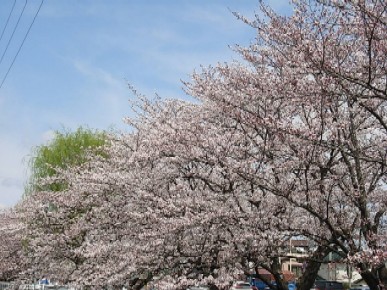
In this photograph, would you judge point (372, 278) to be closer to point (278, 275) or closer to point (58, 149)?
point (278, 275)

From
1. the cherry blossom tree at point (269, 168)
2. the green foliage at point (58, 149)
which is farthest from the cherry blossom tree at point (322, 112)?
the green foliage at point (58, 149)

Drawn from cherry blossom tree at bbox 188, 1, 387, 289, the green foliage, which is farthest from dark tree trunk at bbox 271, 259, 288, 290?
the green foliage

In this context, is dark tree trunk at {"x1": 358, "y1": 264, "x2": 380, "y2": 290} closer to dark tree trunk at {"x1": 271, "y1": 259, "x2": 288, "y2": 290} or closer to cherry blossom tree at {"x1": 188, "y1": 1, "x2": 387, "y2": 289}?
cherry blossom tree at {"x1": 188, "y1": 1, "x2": 387, "y2": 289}

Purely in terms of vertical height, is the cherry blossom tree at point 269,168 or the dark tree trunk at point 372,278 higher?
the cherry blossom tree at point 269,168

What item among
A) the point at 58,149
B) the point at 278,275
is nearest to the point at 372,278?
the point at 278,275

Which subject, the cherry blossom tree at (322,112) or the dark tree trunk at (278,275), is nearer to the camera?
the cherry blossom tree at (322,112)

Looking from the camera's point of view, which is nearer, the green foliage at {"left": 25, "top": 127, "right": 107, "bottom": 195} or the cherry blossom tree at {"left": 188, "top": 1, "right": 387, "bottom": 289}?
the cherry blossom tree at {"left": 188, "top": 1, "right": 387, "bottom": 289}

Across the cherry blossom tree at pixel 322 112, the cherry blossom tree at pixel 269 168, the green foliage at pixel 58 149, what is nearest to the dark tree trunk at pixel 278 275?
the cherry blossom tree at pixel 269 168

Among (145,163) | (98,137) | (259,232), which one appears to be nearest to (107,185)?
(145,163)

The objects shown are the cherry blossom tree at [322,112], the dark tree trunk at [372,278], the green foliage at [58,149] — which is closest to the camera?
the cherry blossom tree at [322,112]

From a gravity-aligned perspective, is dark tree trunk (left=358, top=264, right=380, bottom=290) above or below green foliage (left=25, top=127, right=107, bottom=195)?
below

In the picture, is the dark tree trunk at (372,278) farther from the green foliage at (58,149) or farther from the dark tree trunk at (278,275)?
the green foliage at (58,149)

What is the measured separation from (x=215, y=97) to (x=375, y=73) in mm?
2872

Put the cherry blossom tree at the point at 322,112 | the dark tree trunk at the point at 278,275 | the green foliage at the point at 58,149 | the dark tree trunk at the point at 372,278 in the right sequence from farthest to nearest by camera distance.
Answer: the green foliage at the point at 58,149 < the dark tree trunk at the point at 278,275 < the dark tree trunk at the point at 372,278 < the cherry blossom tree at the point at 322,112
